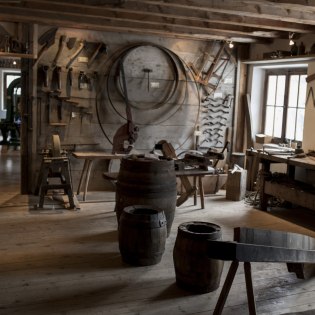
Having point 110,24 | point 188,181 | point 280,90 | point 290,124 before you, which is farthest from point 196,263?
point 280,90

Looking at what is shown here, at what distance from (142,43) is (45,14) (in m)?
1.59

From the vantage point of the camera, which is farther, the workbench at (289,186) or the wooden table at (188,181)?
the workbench at (289,186)

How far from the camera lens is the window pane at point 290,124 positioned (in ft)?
22.5

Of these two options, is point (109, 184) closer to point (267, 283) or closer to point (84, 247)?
point (84, 247)

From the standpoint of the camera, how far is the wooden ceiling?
4.51 metres

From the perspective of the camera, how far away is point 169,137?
712 centimetres

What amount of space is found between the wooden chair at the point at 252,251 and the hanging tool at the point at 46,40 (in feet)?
13.9

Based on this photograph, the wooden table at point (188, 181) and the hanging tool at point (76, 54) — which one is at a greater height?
the hanging tool at point (76, 54)

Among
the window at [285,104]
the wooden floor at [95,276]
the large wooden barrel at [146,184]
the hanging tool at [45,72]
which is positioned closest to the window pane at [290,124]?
the window at [285,104]

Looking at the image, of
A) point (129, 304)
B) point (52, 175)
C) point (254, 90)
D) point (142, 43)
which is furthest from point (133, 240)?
point (254, 90)

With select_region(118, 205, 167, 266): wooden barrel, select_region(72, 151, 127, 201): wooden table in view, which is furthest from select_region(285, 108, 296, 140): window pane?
select_region(118, 205, 167, 266): wooden barrel

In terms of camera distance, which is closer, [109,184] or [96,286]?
[96,286]

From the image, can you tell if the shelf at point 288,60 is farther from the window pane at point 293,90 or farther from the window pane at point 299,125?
the window pane at point 299,125

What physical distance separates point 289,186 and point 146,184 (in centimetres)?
226
